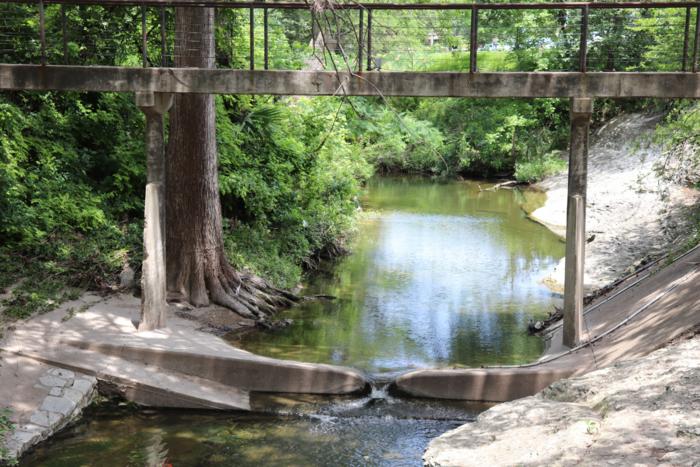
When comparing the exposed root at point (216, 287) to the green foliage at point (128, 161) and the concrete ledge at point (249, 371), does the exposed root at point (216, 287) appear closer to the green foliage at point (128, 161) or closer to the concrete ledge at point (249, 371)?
the green foliage at point (128, 161)

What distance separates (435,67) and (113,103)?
2456 centimetres

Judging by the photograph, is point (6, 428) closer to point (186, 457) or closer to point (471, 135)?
point (186, 457)

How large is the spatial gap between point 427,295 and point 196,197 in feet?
18.0

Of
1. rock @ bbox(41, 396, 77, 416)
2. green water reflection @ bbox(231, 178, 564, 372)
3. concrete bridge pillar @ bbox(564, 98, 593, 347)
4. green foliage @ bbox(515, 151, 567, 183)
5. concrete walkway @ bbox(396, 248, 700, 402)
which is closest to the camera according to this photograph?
rock @ bbox(41, 396, 77, 416)

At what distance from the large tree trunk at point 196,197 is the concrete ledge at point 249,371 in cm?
309

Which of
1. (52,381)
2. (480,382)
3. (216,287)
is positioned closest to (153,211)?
(52,381)

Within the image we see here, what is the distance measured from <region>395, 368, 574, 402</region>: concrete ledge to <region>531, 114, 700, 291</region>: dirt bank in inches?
280

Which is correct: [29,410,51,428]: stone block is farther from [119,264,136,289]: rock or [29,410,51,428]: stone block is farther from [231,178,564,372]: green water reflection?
[119,264,136,289]: rock

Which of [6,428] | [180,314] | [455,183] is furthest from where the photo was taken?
Result: [455,183]

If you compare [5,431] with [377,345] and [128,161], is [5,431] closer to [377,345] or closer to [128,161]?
[377,345]

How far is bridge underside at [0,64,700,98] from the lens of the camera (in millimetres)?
10383

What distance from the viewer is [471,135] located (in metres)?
38.5

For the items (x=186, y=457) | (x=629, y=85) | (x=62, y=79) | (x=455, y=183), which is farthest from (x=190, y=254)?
(x=455, y=183)

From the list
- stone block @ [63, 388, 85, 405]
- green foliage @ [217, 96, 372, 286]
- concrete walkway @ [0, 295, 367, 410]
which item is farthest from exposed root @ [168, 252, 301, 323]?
stone block @ [63, 388, 85, 405]
